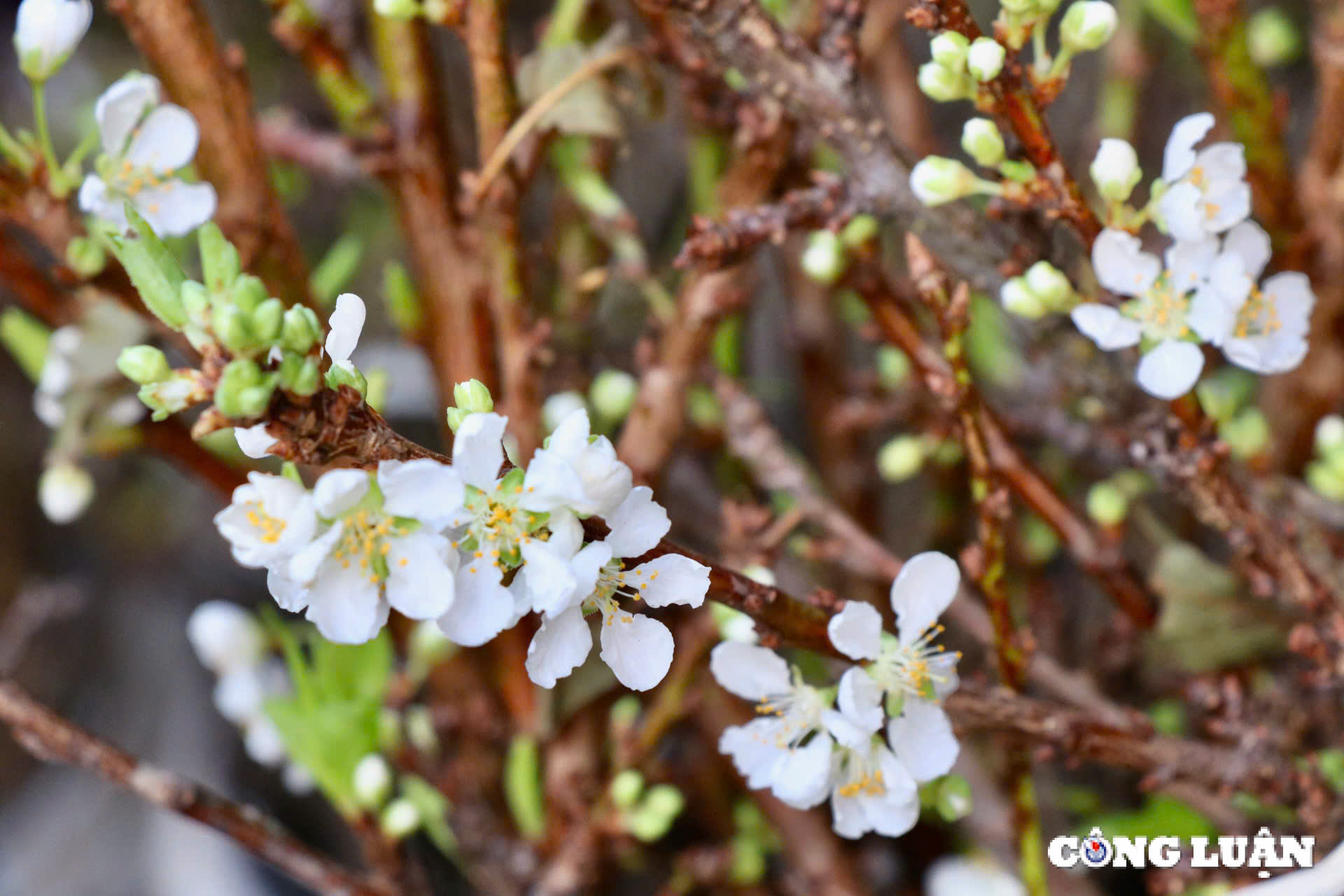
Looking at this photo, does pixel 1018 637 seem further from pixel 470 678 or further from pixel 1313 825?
pixel 470 678

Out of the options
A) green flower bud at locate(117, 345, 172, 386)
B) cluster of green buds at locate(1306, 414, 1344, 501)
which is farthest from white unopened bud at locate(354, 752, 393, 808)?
cluster of green buds at locate(1306, 414, 1344, 501)

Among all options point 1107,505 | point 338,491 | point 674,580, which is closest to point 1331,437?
point 1107,505

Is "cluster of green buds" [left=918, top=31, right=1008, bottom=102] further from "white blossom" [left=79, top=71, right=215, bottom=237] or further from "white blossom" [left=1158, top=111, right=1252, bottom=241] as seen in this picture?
"white blossom" [left=79, top=71, right=215, bottom=237]

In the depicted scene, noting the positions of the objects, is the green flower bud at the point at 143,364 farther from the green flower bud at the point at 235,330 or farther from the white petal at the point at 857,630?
the white petal at the point at 857,630

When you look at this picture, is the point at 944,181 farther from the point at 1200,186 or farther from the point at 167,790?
the point at 167,790

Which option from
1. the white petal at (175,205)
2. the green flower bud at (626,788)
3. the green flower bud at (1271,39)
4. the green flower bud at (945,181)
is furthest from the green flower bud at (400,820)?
the green flower bud at (1271,39)
